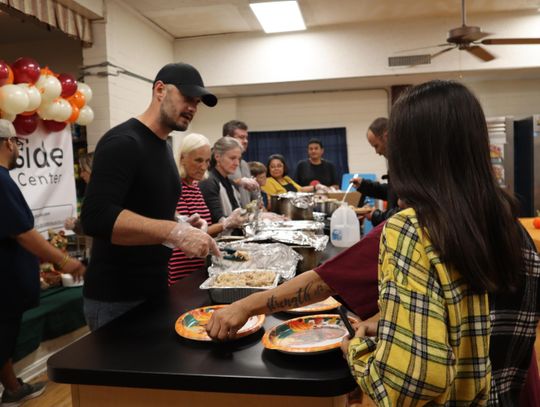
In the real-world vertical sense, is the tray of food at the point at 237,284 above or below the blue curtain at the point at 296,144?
below

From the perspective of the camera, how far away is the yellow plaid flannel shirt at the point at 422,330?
2.42 feet

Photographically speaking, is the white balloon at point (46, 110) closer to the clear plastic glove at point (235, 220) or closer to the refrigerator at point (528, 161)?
the clear plastic glove at point (235, 220)

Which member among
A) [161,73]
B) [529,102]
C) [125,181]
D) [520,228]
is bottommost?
[520,228]

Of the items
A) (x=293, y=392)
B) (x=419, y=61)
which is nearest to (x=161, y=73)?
(x=293, y=392)

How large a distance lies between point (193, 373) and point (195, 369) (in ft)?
0.07

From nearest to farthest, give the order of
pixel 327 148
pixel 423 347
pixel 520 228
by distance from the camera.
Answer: pixel 423 347
pixel 520 228
pixel 327 148

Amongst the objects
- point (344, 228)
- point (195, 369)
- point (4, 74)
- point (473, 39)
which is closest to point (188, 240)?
point (195, 369)

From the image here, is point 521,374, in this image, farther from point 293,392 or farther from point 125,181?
point 125,181

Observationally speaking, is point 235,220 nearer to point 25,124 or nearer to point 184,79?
point 184,79

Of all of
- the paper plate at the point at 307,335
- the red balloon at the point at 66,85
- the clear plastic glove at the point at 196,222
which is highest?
the red balloon at the point at 66,85

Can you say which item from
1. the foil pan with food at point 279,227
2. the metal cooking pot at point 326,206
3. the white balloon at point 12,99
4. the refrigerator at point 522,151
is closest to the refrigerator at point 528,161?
the refrigerator at point 522,151

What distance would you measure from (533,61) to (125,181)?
6023 mm

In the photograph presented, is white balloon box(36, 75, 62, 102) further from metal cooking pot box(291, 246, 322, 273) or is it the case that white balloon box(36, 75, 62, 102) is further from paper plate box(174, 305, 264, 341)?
paper plate box(174, 305, 264, 341)

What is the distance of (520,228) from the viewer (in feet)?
2.98
